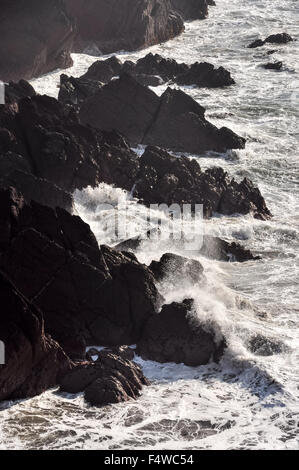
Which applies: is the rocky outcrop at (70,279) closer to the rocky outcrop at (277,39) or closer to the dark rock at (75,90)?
the dark rock at (75,90)

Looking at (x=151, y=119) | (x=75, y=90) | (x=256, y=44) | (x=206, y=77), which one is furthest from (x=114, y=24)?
(x=151, y=119)

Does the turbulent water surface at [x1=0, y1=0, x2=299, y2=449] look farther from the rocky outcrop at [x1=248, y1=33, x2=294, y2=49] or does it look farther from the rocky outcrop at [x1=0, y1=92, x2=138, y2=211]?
the rocky outcrop at [x1=248, y1=33, x2=294, y2=49]

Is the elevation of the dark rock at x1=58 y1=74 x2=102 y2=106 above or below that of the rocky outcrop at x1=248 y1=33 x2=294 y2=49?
below

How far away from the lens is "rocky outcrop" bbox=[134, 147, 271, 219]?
3972 cm

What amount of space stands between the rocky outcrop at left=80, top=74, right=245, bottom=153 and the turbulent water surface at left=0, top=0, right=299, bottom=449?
50.0 inches

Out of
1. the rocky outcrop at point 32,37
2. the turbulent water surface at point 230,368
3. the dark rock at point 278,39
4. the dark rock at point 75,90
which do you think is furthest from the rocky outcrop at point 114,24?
the turbulent water surface at point 230,368

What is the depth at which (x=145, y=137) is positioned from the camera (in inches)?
1816

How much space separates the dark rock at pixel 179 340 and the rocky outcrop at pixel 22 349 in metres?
3.34

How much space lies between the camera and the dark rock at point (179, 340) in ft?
88.1

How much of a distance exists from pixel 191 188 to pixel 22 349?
693 inches

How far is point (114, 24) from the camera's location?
216 ft

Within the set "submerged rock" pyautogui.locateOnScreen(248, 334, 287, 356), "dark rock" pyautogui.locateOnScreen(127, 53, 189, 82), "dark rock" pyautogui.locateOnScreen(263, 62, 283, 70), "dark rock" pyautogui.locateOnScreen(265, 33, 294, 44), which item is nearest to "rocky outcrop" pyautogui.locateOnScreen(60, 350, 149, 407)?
"submerged rock" pyautogui.locateOnScreen(248, 334, 287, 356)

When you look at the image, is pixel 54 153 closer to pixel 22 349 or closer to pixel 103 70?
pixel 22 349
